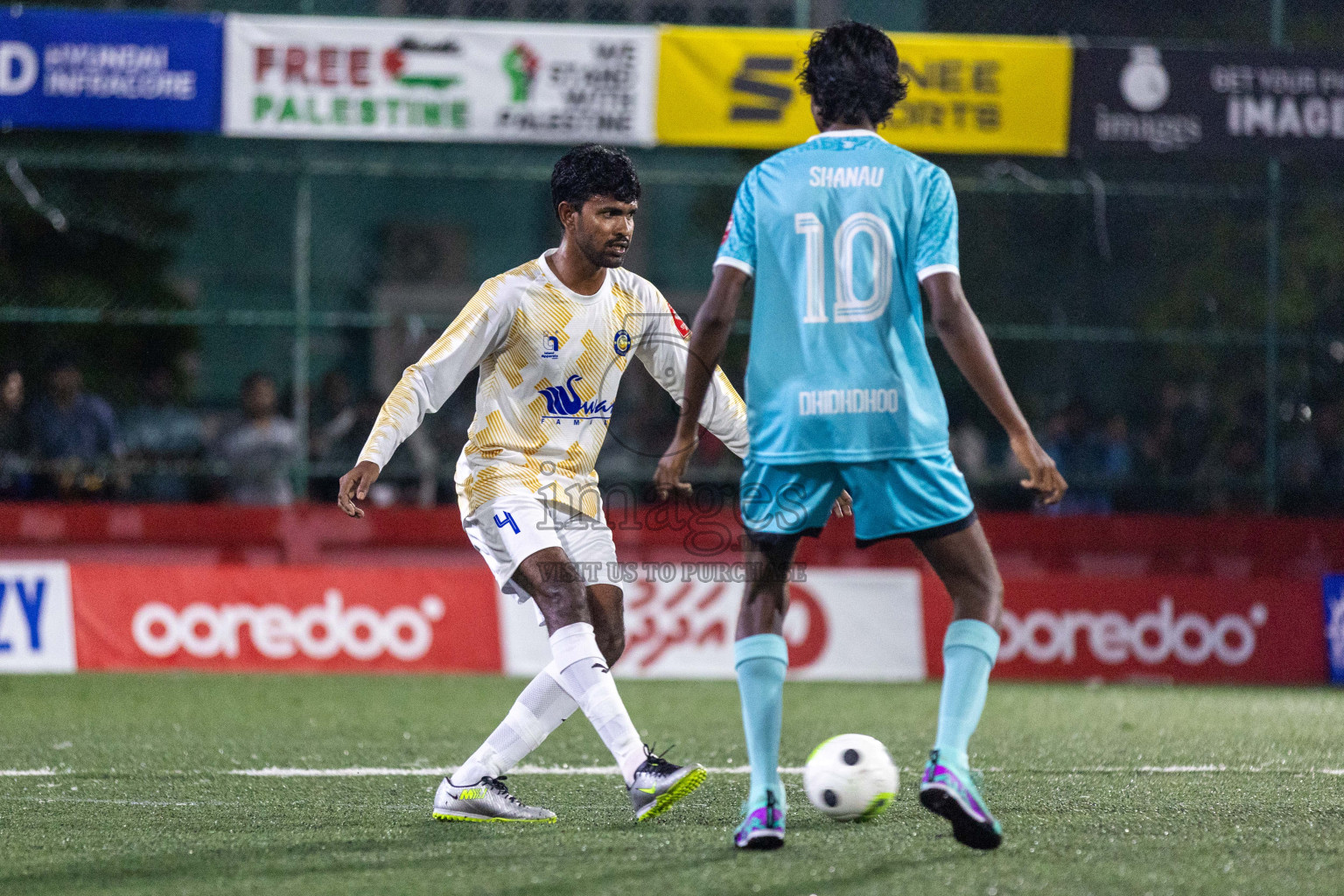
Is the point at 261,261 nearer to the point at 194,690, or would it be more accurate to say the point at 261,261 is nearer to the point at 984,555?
the point at 194,690

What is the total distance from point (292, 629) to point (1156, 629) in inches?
231

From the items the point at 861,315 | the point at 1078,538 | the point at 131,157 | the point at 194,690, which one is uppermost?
the point at 131,157

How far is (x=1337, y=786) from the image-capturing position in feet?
18.7

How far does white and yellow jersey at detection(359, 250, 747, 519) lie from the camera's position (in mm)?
5094

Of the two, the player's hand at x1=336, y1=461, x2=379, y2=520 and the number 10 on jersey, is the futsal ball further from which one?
the player's hand at x1=336, y1=461, x2=379, y2=520

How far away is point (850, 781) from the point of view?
14.9 feet

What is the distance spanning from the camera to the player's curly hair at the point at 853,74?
13.9 ft

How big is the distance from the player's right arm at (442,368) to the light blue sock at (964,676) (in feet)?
5.76

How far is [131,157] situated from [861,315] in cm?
909

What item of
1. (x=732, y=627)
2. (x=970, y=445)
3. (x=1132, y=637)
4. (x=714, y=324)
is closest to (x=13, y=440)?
(x=732, y=627)

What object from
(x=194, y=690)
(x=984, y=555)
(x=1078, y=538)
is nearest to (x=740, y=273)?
(x=984, y=555)

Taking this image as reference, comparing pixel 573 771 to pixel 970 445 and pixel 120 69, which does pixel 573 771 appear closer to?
pixel 970 445

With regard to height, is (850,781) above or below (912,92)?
below

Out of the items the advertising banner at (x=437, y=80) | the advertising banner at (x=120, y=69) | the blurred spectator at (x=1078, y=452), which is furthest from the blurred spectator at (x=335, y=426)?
the blurred spectator at (x=1078, y=452)
